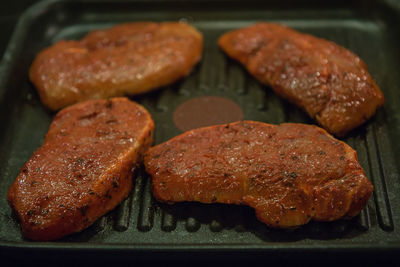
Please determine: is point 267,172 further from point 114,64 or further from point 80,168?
point 114,64

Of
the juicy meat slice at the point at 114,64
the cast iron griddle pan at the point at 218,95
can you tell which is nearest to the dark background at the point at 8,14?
the cast iron griddle pan at the point at 218,95

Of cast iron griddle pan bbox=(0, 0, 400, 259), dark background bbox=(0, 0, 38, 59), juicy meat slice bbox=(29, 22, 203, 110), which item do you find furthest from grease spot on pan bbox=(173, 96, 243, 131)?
dark background bbox=(0, 0, 38, 59)

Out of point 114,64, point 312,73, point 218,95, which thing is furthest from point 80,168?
point 312,73

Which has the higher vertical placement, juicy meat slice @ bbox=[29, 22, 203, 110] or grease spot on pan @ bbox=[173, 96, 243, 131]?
juicy meat slice @ bbox=[29, 22, 203, 110]

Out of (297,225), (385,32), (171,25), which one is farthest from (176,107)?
(385,32)

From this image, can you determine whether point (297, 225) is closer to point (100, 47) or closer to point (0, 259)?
point (0, 259)

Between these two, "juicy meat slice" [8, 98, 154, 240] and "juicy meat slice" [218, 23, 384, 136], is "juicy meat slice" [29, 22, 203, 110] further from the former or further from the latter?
"juicy meat slice" [218, 23, 384, 136]
